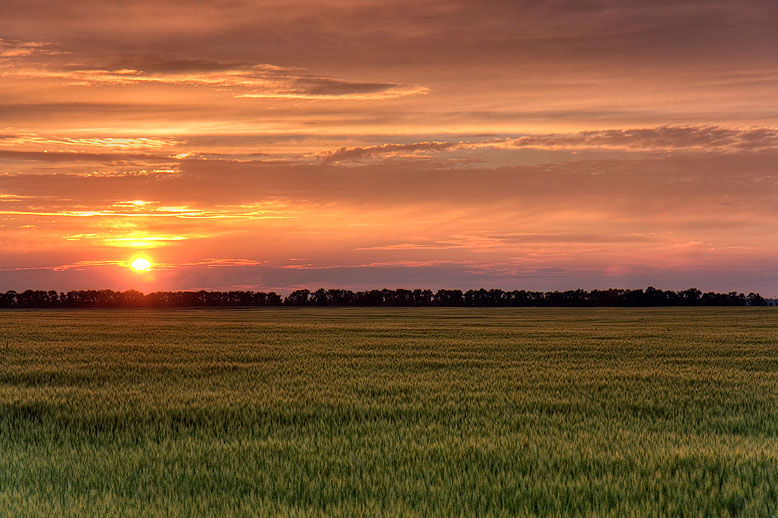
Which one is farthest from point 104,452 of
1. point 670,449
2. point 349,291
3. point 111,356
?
point 349,291

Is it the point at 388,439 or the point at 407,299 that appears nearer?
the point at 388,439

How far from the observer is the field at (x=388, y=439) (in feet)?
25.2

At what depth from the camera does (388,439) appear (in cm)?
1055

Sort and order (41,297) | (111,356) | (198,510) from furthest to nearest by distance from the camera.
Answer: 1. (41,297)
2. (111,356)
3. (198,510)

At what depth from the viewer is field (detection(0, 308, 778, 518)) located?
770 cm

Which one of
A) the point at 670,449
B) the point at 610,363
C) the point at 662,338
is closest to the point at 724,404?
the point at 670,449

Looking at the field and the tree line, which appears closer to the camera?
the field

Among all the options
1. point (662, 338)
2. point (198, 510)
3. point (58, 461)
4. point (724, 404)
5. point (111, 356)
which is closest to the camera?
point (198, 510)

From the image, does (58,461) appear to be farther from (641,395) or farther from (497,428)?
(641,395)

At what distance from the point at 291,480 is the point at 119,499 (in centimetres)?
192

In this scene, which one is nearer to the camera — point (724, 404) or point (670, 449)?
point (670, 449)

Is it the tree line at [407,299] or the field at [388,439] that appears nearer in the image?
the field at [388,439]

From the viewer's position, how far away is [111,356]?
2512 cm

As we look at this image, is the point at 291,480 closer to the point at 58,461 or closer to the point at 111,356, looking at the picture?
the point at 58,461
